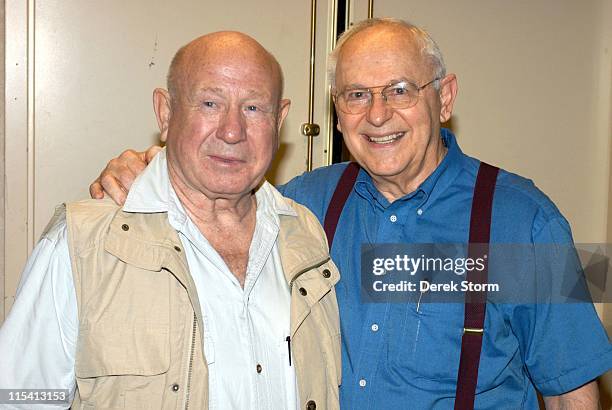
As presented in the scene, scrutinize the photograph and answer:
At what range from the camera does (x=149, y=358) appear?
4.50 feet

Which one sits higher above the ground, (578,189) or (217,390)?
(578,189)

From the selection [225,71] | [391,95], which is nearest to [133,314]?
[225,71]

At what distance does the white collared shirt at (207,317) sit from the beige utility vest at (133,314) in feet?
0.10

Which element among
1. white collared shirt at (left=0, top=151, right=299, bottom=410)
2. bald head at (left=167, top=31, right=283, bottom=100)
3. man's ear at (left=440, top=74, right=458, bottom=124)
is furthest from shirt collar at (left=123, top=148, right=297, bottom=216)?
man's ear at (left=440, top=74, right=458, bottom=124)

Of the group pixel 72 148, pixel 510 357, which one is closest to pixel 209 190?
pixel 510 357

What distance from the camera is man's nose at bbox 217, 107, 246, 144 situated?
1487 mm

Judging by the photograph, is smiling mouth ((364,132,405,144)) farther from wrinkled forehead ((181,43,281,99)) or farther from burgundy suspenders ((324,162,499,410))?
wrinkled forehead ((181,43,281,99))

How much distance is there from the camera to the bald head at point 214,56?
1505 millimetres

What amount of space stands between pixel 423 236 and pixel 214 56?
64cm

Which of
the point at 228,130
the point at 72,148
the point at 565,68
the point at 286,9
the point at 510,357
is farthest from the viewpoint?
the point at 565,68

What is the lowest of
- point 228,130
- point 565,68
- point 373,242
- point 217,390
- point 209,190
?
point 217,390

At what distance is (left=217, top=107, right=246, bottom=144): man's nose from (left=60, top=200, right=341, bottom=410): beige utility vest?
0.21 meters

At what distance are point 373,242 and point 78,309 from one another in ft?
2.35

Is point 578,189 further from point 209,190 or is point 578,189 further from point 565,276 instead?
point 209,190
